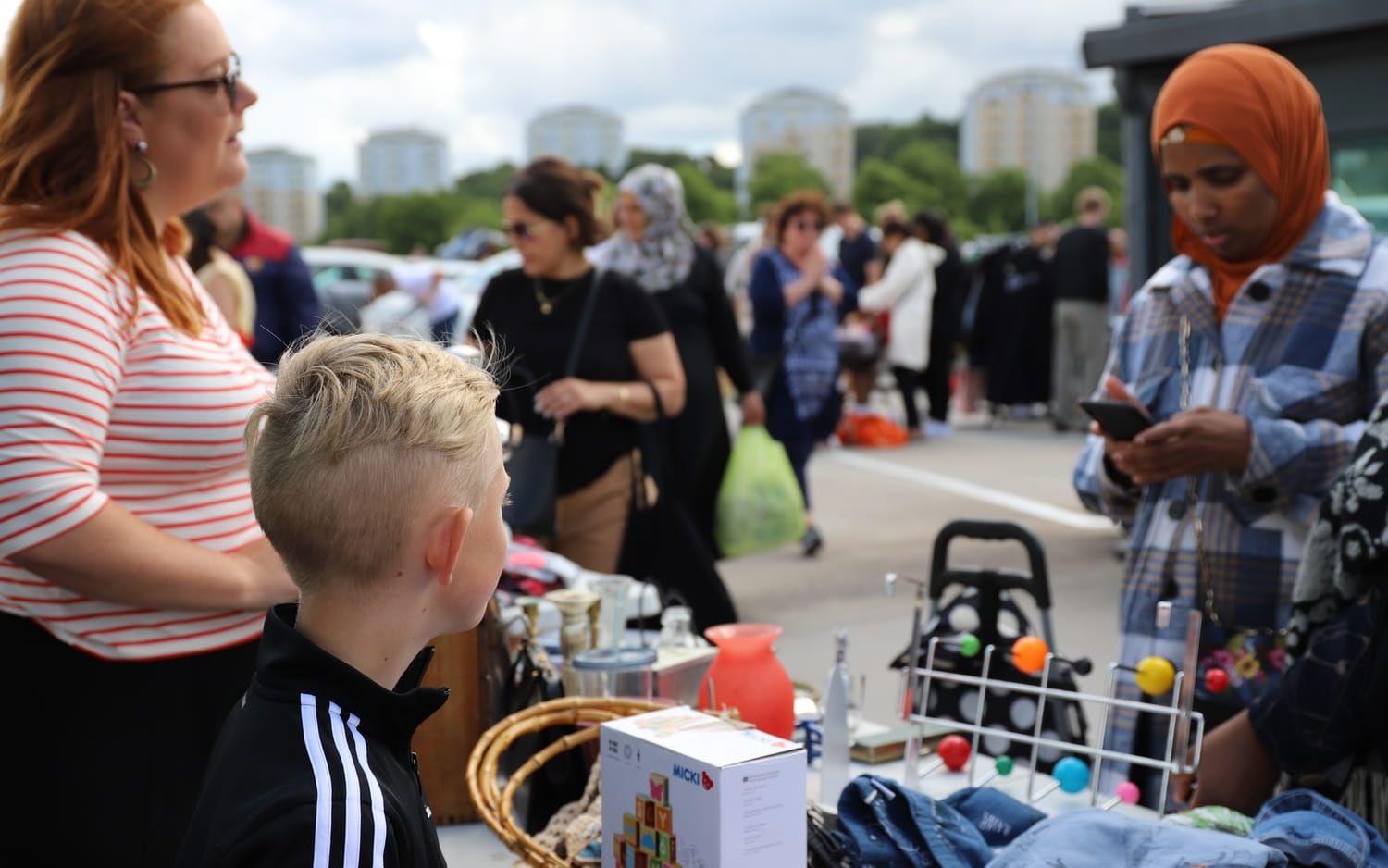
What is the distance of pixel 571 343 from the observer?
3975 millimetres

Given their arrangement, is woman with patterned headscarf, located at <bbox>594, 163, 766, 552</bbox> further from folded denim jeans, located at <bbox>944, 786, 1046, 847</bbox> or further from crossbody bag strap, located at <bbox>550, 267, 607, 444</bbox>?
folded denim jeans, located at <bbox>944, 786, 1046, 847</bbox>

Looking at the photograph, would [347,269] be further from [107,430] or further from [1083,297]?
[107,430]

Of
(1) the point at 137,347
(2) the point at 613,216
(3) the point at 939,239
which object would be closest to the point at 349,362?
(1) the point at 137,347

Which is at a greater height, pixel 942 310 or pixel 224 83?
pixel 224 83

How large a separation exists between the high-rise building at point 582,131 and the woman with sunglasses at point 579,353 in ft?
409

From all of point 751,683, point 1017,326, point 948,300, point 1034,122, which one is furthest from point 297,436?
point 1034,122

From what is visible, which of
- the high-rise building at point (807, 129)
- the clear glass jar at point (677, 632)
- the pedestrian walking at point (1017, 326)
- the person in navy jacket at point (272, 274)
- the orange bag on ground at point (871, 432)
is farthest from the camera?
the high-rise building at point (807, 129)

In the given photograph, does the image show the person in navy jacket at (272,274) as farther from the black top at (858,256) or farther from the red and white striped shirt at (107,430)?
the black top at (858,256)

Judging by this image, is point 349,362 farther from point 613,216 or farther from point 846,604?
point 846,604

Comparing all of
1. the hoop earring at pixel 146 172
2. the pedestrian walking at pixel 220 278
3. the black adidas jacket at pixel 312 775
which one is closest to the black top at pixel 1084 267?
the pedestrian walking at pixel 220 278

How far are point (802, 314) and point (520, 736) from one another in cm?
579

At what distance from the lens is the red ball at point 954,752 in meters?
2.26

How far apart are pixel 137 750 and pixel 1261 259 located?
2098 mm

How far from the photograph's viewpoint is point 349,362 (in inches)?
49.8
